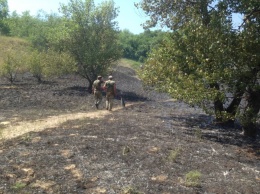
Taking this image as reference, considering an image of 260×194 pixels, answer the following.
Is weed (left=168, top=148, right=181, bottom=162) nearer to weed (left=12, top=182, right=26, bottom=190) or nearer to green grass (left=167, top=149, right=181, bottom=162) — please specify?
green grass (left=167, top=149, right=181, bottom=162)

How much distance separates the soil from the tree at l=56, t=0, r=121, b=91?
1216cm

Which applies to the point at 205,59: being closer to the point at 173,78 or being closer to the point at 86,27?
the point at 173,78

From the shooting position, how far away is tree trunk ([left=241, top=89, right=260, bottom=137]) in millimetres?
14523

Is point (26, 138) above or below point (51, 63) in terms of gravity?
below

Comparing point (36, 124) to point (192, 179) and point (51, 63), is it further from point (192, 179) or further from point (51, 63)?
point (51, 63)

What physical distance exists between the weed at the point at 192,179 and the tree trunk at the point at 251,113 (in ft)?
16.9

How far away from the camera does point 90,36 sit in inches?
1265

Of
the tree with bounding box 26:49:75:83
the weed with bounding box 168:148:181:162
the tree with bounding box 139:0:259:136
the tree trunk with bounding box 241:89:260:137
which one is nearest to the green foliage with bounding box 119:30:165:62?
the tree with bounding box 26:49:75:83

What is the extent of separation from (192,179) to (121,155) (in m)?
3.07

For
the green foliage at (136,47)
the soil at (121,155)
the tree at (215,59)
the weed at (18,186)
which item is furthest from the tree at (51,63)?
the green foliage at (136,47)

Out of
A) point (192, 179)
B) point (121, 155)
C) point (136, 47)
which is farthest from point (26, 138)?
Answer: point (136, 47)

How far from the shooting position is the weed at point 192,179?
9789 millimetres

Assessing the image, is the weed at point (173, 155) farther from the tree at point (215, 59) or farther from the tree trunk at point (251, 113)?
the tree trunk at point (251, 113)

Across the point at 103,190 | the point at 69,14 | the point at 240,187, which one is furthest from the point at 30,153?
the point at 69,14
